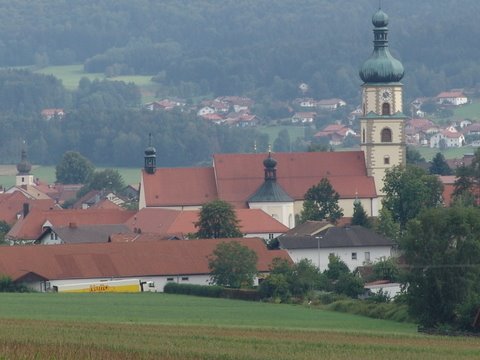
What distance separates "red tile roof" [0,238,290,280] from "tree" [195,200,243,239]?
694 centimetres

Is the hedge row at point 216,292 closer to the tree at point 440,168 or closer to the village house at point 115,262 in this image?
the village house at point 115,262

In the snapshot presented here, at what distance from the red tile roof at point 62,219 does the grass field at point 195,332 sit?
1284 inches

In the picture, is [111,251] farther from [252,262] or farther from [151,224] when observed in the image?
[151,224]

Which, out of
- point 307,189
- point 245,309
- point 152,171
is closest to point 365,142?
point 307,189

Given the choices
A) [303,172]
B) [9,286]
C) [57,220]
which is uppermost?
[303,172]

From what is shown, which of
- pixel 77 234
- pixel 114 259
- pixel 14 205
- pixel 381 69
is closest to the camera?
pixel 114 259

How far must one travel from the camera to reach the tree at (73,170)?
169 metres

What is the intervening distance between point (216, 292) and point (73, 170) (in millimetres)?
99400

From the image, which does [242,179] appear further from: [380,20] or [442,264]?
[442,264]

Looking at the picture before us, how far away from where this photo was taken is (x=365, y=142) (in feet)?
345

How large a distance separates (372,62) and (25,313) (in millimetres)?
49991

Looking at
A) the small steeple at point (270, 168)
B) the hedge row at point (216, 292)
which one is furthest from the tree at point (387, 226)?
the hedge row at point (216, 292)

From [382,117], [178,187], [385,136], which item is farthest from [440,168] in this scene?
A: [178,187]

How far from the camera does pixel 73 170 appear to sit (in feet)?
559
